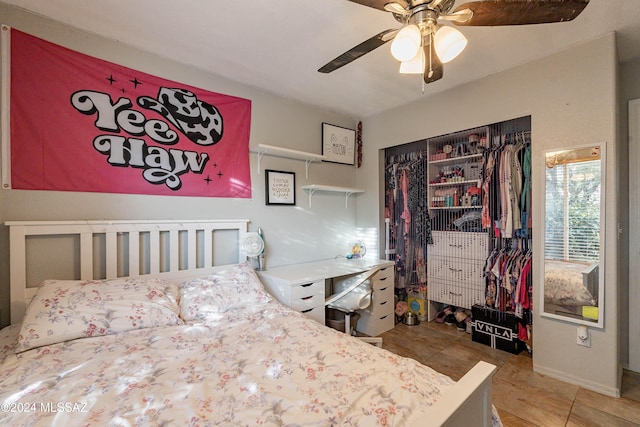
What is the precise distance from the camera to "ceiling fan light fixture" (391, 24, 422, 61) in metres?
1.26

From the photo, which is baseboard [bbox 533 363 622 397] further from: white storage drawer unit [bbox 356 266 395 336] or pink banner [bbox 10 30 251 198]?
pink banner [bbox 10 30 251 198]

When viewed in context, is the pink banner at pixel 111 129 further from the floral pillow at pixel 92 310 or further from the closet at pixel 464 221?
the closet at pixel 464 221

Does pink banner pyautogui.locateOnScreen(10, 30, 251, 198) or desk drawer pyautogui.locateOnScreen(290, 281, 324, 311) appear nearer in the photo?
pink banner pyautogui.locateOnScreen(10, 30, 251, 198)

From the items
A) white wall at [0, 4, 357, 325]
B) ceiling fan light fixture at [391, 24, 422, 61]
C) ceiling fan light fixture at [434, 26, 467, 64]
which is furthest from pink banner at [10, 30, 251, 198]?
ceiling fan light fixture at [434, 26, 467, 64]

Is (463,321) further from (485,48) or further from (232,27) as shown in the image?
(232,27)

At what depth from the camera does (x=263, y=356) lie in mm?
1329

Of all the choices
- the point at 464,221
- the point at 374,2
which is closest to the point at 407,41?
the point at 374,2

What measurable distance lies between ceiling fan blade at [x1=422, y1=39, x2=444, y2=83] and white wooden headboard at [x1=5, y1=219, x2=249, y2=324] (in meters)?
1.92

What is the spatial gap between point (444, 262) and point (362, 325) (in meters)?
1.19

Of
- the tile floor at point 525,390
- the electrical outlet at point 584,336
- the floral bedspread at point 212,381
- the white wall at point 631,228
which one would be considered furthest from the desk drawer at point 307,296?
the white wall at point 631,228

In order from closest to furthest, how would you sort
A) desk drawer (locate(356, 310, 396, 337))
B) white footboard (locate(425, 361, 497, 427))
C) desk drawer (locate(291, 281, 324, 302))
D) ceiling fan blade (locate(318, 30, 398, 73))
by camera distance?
white footboard (locate(425, 361, 497, 427)) → ceiling fan blade (locate(318, 30, 398, 73)) → desk drawer (locate(291, 281, 324, 302)) → desk drawer (locate(356, 310, 396, 337))

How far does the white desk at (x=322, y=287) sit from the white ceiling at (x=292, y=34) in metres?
1.82

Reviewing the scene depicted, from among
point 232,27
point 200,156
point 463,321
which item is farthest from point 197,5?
point 463,321

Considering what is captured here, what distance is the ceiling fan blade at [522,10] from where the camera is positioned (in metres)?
1.16
